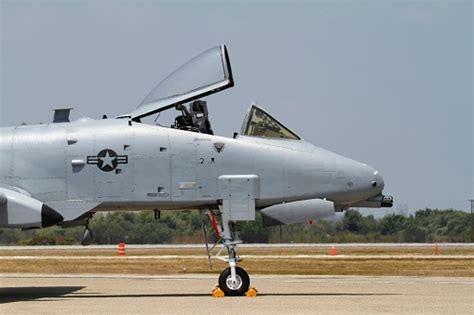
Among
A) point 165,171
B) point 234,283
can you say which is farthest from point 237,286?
point 165,171

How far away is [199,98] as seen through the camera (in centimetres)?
2069

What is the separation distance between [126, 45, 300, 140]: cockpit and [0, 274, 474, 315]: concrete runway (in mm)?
3428

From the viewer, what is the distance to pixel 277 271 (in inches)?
1254

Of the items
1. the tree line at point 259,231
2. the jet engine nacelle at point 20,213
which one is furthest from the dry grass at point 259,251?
the jet engine nacelle at point 20,213

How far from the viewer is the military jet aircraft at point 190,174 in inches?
801

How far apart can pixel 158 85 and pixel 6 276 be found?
37.6 ft

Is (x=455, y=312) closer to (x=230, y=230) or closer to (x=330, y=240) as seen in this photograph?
(x=230, y=230)

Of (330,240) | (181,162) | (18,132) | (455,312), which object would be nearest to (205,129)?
(181,162)

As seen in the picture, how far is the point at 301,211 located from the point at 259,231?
47.6 meters

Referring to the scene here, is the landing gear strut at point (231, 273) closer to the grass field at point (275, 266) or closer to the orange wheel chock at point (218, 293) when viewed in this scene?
the orange wheel chock at point (218, 293)

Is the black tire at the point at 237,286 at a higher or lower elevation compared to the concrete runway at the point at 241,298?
higher

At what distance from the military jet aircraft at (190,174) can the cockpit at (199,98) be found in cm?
3

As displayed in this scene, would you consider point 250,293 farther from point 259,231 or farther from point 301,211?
point 259,231

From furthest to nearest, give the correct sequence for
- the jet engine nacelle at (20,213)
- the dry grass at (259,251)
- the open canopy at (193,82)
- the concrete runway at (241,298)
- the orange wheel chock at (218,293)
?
the dry grass at (259,251) → the open canopy at (193,82) → the orange wheel chock at (218,293) → the jet engine nacelle at (20,213) → the concrete runway at (241,298)
